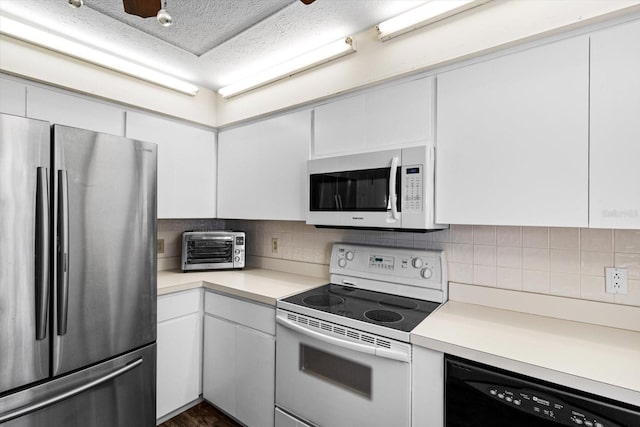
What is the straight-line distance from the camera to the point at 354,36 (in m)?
1.81

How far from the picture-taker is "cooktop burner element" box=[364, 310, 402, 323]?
1.44 metres

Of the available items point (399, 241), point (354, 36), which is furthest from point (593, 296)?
point (354, 36)

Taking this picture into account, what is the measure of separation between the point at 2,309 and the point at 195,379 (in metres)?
1.32

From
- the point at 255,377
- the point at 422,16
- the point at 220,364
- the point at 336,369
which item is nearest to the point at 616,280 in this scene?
the point at 336,369

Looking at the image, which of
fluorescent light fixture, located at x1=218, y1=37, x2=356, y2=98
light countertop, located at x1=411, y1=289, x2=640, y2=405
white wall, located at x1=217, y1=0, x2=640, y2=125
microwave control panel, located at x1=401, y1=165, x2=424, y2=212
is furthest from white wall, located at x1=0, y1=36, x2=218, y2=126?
light countertop, located at x1=411, y1=289, x2=640, y2=405

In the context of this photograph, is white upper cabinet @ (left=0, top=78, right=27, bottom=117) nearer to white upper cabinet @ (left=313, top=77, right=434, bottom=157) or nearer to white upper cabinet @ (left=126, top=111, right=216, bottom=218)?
white upper cabinet @ (left=126, top=111, right=216, bottom=218)

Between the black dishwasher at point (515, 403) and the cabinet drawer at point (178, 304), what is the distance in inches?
65.3

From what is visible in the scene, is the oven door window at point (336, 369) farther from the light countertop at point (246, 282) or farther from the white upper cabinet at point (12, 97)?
the white upper cabinet at point (12, 97)

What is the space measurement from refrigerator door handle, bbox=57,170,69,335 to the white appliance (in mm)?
955

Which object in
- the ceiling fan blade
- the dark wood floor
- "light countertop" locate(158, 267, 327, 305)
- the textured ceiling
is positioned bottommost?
the dark wood floor

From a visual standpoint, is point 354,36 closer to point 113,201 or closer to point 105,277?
point 113,201

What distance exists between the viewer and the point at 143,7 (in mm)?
958

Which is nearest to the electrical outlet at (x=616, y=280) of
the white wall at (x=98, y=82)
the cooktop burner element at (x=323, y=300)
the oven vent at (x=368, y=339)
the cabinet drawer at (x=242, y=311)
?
the oven vent at (x=368, y=339)

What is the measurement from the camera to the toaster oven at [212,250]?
8.03 ft
